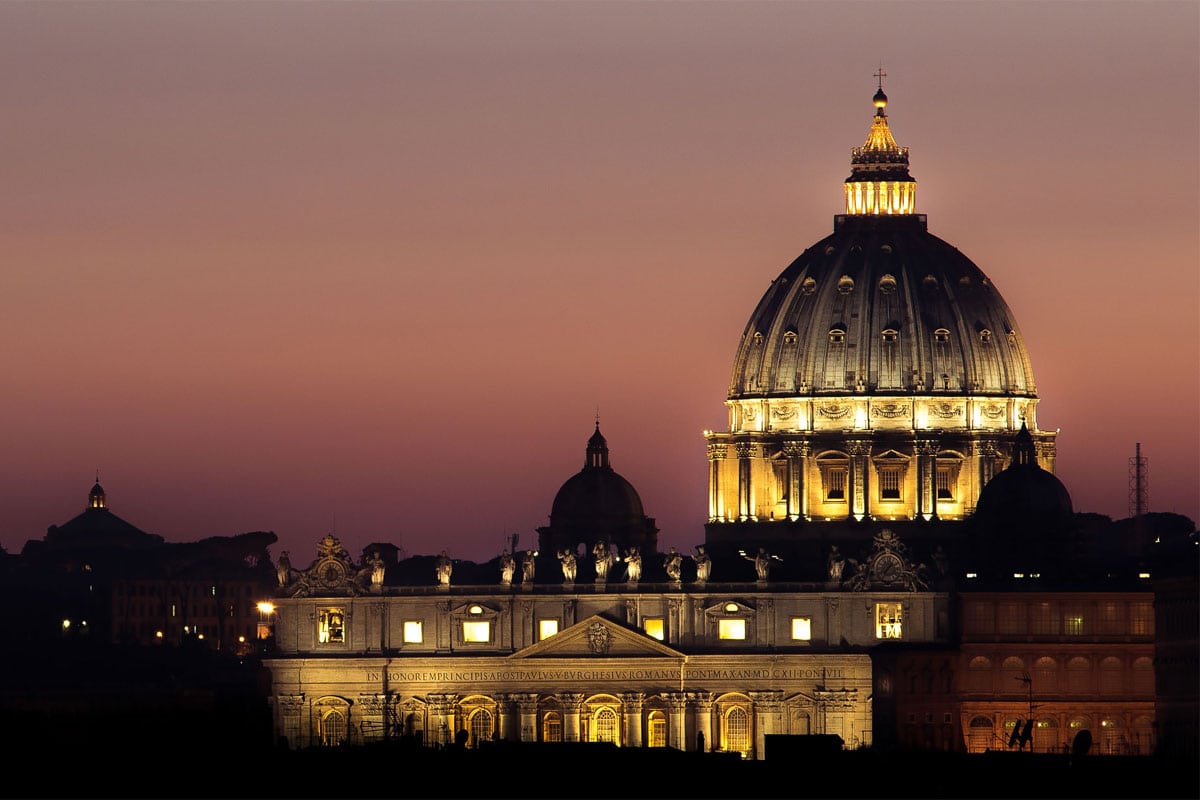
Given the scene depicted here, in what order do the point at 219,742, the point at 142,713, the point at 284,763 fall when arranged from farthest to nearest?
the point at 142,713, the point at 219,742, the point at 284,763

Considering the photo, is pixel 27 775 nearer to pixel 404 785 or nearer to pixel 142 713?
pixel 404 785

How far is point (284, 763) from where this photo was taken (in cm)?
13475

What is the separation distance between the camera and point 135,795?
410 feet

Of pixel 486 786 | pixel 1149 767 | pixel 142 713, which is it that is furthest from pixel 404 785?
pixel 142 713

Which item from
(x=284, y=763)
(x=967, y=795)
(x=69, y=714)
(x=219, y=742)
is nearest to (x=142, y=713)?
(x=69, y=714)

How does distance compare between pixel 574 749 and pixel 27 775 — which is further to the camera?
pixel 574 749

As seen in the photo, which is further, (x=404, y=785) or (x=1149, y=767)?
(x=1149, y=767)

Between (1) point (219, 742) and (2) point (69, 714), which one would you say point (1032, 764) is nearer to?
(1) point (219, 742)

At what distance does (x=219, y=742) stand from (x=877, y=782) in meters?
28.7

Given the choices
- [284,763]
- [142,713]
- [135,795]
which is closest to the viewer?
[135,795]

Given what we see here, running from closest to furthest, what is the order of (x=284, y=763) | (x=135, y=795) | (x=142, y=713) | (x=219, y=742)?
(x=135, y=795), (x=284, y=763), (x=219, y=742), (x=142, y=713)

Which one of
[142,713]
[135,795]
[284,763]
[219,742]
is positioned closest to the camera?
[135,795]

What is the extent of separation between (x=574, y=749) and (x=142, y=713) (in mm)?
38116

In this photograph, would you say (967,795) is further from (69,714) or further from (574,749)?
(69,714)
